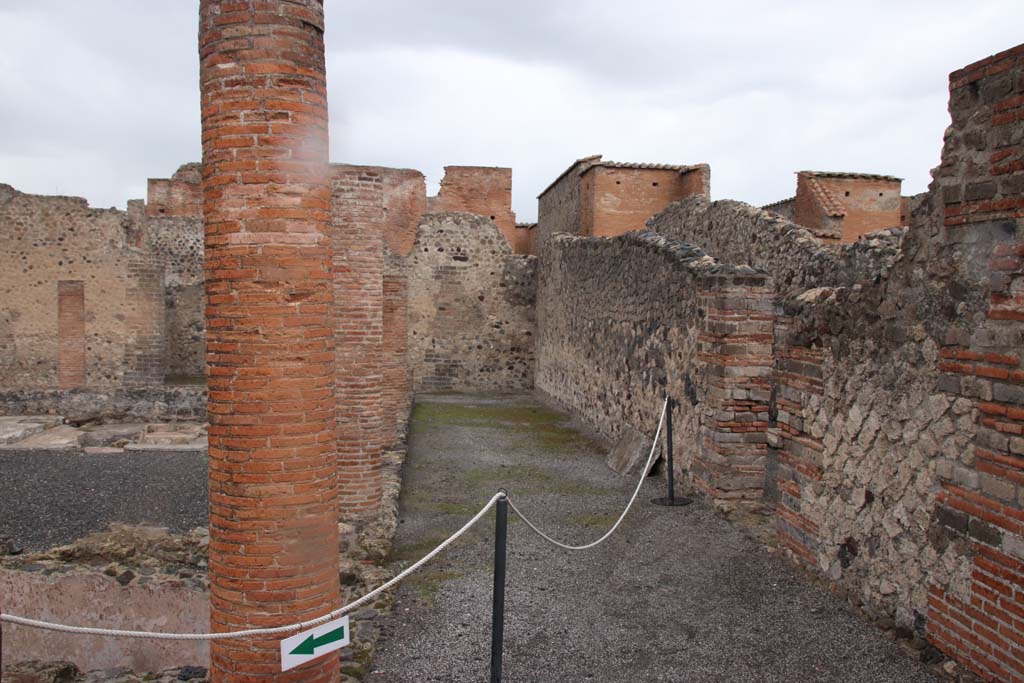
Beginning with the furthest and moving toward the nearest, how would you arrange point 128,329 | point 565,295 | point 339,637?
point 128,329, point 565,295, point 339,637

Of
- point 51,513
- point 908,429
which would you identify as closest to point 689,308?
point 908,429

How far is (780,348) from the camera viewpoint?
5918 mm

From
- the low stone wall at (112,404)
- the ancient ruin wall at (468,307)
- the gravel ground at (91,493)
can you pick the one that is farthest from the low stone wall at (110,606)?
the ancient ruin wall at (468,307)

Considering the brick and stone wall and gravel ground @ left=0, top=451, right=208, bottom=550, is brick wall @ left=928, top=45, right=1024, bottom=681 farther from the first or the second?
the brick and stone wall

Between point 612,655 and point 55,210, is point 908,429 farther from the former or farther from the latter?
point 55,210

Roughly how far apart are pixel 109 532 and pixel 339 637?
453 centimetres

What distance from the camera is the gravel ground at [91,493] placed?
731 centimetres

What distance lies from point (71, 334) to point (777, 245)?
15776mm

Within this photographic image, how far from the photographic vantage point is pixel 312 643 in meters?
3.39

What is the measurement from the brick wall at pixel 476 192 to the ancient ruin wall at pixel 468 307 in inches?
136

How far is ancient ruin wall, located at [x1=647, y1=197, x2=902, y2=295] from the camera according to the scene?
751 centimetres

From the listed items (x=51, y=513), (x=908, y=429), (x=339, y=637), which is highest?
(x=908, y=429)

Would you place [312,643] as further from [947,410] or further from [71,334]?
[71,334]

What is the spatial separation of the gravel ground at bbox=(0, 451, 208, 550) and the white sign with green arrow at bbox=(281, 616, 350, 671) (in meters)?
4.56
